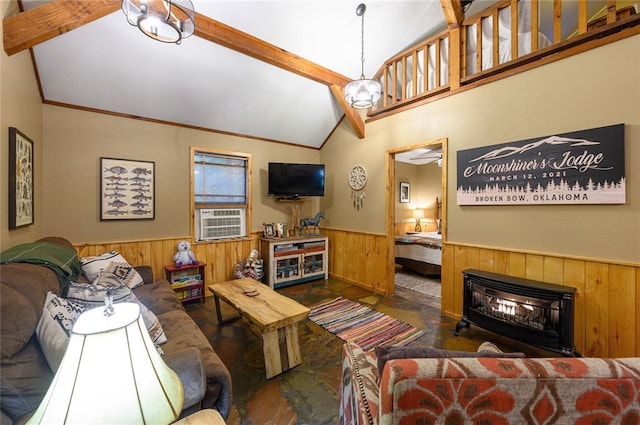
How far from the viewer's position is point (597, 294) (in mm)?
2154

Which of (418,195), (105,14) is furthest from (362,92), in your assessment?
(418,195)

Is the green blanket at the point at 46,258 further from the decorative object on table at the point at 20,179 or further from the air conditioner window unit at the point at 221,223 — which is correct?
the air conditioner window unit at the point at 221,223

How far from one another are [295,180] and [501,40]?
314cm

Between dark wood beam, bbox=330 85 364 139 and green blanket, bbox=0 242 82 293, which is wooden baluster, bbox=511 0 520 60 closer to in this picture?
dark wood beam, bbox=330 85 364 139

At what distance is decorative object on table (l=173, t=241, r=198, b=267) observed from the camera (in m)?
3.45

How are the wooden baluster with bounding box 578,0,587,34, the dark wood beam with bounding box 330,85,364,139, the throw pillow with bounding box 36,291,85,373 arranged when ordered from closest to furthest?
the throw pillow with bounding box 36,291,85,373, the wooden baluster with bounding box 578,0,587,34, the dark wood beam with bounding box 330,85,364,139

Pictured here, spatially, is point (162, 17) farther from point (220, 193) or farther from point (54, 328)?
point (220, 193)

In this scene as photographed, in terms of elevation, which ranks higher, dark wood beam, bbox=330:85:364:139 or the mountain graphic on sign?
dark wood beam, bbox=330:85:364:139

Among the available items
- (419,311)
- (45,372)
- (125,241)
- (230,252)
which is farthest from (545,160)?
(125,241)

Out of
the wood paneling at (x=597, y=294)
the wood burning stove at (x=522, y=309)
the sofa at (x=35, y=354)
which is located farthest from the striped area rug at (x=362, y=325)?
the sofa at (x=35, y=354)

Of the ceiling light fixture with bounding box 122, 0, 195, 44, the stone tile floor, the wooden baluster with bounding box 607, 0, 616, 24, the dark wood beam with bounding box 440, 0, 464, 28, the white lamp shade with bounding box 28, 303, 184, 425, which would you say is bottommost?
the stone tile floor

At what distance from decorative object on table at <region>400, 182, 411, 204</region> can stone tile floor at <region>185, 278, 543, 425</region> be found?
3.31 meters

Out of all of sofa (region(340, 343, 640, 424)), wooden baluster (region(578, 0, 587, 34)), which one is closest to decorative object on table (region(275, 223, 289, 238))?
sofa (region(340, 343, 640, 424))

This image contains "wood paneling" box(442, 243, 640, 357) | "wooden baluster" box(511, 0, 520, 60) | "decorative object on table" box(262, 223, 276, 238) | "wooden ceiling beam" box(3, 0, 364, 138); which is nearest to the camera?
"wooden ceiling beam" box(3, 0, 364, 138)
